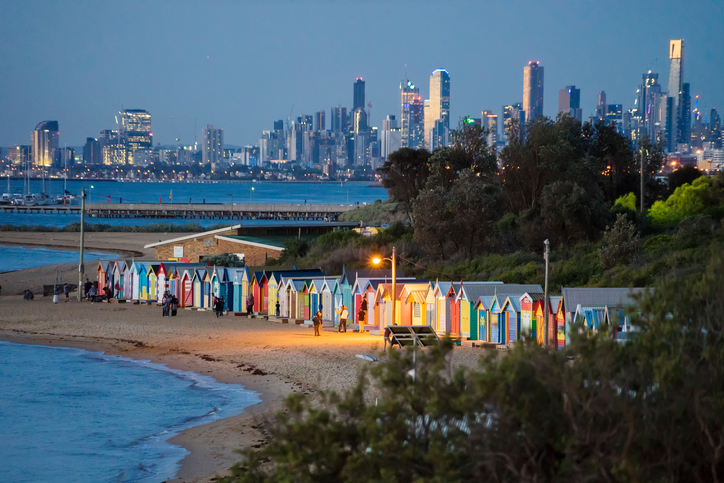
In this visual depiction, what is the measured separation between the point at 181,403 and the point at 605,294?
Result: 1079 centimetres

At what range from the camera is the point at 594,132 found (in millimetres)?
48969

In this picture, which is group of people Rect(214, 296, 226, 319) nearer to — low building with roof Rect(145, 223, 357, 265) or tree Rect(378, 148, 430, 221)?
low building with roof Rect(145, 223, 357, 265)

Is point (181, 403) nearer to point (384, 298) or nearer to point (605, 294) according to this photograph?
point (384, 298)

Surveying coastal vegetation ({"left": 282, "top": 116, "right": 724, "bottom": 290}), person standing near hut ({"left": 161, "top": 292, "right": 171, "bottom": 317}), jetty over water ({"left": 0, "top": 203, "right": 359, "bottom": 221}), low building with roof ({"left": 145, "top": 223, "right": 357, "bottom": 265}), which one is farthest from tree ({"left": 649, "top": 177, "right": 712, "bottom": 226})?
jetty over water ({"left": 0, "top": 203, "right": 359, "bottom": 221})

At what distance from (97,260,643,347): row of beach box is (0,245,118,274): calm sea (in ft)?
63.3

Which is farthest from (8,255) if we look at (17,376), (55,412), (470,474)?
(470,474)

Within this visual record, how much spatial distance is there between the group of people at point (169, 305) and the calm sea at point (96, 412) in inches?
209

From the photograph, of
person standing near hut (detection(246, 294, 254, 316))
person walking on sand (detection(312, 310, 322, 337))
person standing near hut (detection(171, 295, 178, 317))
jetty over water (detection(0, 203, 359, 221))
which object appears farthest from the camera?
jetty over water (detection(0, 203, 359, 221))

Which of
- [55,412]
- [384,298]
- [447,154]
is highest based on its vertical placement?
[447,154]

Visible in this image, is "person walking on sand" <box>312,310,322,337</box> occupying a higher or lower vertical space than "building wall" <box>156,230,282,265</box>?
lower

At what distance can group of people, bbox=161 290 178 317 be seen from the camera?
29.5 meters

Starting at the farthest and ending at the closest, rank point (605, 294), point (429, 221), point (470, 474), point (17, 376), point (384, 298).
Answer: point (429, 221) → point (384, 298) → point (17, 376) → point (605, 294) → point (470, 474)

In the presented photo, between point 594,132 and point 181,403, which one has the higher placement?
point 594,132

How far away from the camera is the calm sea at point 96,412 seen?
46.2 ft
